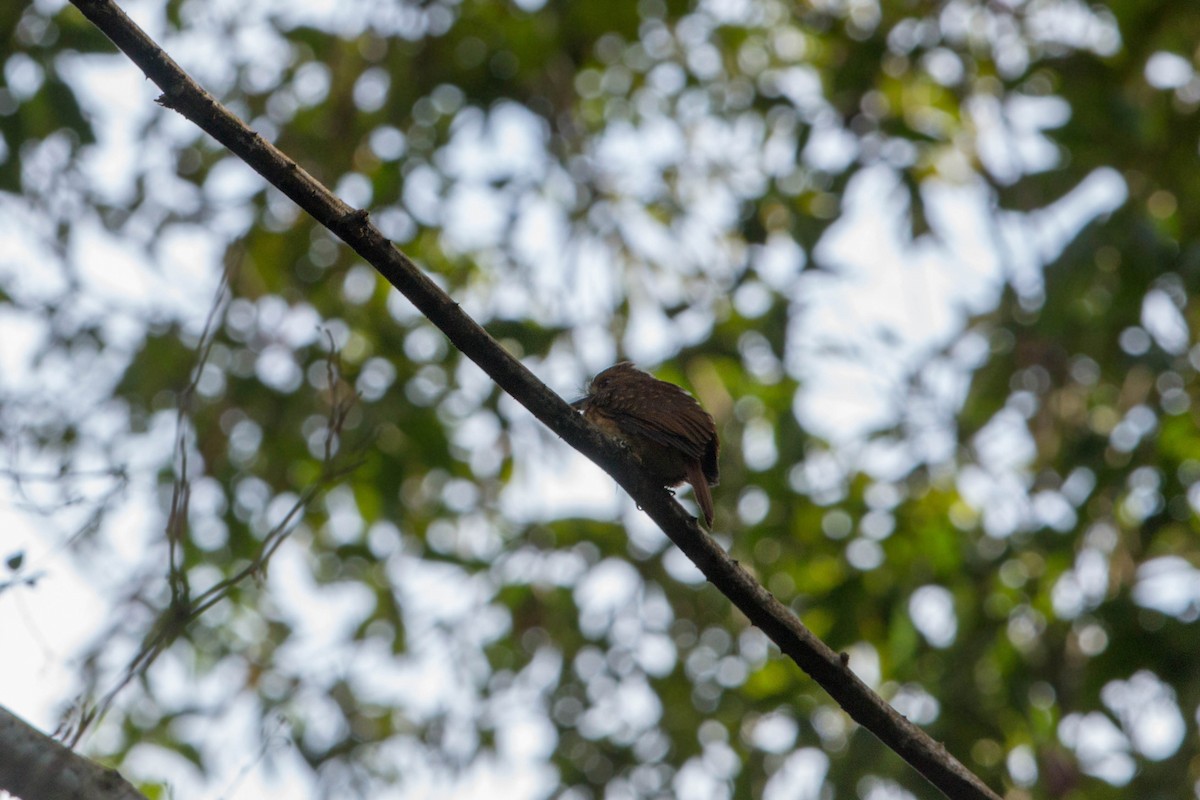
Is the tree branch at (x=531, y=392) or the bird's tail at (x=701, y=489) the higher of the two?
the bird's tail at (x=701, y=489)

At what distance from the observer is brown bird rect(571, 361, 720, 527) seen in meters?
3.12

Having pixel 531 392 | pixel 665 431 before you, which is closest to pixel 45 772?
pixel 531 392

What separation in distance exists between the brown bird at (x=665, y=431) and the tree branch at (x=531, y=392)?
58 cm

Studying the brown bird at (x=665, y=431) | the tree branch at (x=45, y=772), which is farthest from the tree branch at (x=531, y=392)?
the tree branch at (x=45, y=772)

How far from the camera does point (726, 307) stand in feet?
19.1

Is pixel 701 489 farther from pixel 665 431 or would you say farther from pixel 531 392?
pixel 531 392

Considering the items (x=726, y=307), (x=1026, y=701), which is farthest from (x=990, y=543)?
(x=726, y=307)

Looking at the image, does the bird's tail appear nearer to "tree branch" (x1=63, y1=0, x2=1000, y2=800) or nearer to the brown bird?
the brown bird

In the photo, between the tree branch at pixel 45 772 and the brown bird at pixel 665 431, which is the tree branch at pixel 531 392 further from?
the tree branch at pixel 45 772

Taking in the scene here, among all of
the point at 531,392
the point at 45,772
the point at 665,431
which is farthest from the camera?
the point at 665,431

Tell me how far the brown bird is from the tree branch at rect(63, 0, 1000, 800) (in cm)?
58

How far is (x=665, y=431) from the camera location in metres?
3.12

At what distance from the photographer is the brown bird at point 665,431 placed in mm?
3122

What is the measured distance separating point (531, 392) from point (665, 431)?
94cm
